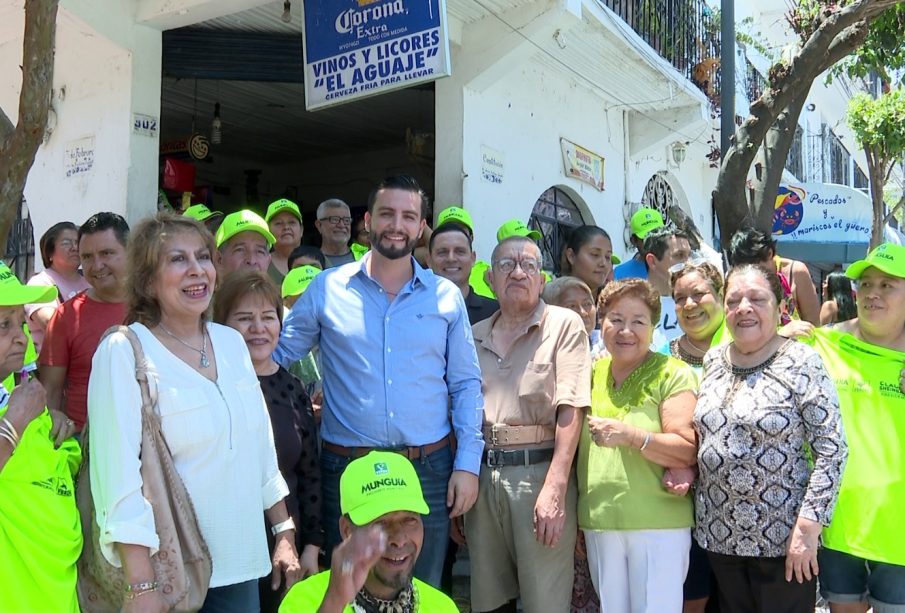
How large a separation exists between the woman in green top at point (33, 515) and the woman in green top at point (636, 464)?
1.90m

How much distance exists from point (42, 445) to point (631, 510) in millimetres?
2133

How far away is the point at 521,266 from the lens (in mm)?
3455

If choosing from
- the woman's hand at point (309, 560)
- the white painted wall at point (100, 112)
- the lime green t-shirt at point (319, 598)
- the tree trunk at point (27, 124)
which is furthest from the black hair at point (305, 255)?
the lime green t-shirt at point (319, 598)

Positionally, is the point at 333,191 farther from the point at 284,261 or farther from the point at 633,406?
the point at 633,406

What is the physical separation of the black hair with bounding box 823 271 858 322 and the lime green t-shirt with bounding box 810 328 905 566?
237 centimetres

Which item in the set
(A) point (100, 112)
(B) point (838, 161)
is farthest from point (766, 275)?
(B) point (838, 161)

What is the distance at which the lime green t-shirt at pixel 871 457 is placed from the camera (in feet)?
10.4

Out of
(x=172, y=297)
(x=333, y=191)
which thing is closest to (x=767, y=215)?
(x=172, y=297)

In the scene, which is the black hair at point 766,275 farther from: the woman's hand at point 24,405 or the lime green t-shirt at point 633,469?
the woman's hand at point 24,405

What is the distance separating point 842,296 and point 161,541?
5.00 meters

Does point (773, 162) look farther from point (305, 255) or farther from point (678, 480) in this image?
point (678, 480)

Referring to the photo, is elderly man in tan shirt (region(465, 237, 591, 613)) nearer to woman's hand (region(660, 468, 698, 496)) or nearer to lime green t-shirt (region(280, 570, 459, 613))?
woman's hand (region(660, 468, 698, 496))

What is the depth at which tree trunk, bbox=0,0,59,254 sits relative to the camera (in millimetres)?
3039

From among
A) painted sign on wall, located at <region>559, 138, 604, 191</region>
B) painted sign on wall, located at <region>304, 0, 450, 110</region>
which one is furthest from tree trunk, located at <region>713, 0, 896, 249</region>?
painted sign on wall, located at <region>559, 138, 604, 191</region>
